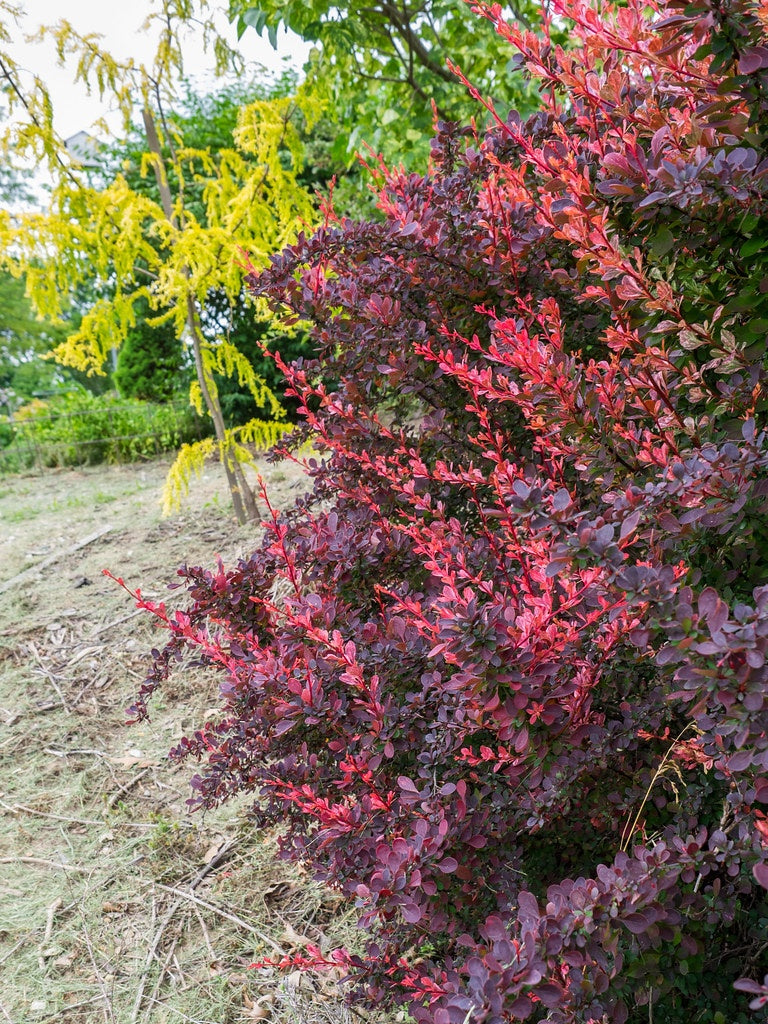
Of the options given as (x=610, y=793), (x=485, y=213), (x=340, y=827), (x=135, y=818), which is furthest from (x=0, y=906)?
Answer: (x=485, y=213)

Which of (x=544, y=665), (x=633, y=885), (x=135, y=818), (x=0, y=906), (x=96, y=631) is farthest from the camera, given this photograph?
(x=96, y=631)

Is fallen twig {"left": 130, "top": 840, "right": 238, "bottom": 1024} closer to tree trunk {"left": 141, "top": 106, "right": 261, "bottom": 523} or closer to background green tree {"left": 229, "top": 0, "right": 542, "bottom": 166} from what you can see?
tree trunk {"left": 141, "top": 106, "right": 261, "bottom": 523}

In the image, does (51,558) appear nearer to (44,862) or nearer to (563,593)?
(44,862)

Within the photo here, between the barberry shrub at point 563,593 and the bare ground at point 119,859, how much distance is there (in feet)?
1.81

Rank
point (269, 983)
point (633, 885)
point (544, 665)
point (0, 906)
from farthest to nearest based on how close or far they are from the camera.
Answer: point (0, 906) → point (269, 983) → point (544, 665) → point (633, 885)

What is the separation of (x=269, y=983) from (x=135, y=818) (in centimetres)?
98

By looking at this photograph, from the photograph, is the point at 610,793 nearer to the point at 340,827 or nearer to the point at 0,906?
the point at 340,827

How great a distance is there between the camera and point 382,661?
1.43 meters

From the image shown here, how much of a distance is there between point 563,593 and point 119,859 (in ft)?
6.38

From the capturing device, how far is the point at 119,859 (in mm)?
2467

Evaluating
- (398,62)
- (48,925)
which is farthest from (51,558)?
(398,62)

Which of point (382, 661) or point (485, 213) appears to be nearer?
point (382, 661)

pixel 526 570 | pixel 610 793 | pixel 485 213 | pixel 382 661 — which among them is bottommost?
pixel 610 793

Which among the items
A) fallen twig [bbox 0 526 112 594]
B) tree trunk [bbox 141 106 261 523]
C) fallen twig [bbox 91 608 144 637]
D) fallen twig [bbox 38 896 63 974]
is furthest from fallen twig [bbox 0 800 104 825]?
tree trunk [bbox 141 106 261 523]
